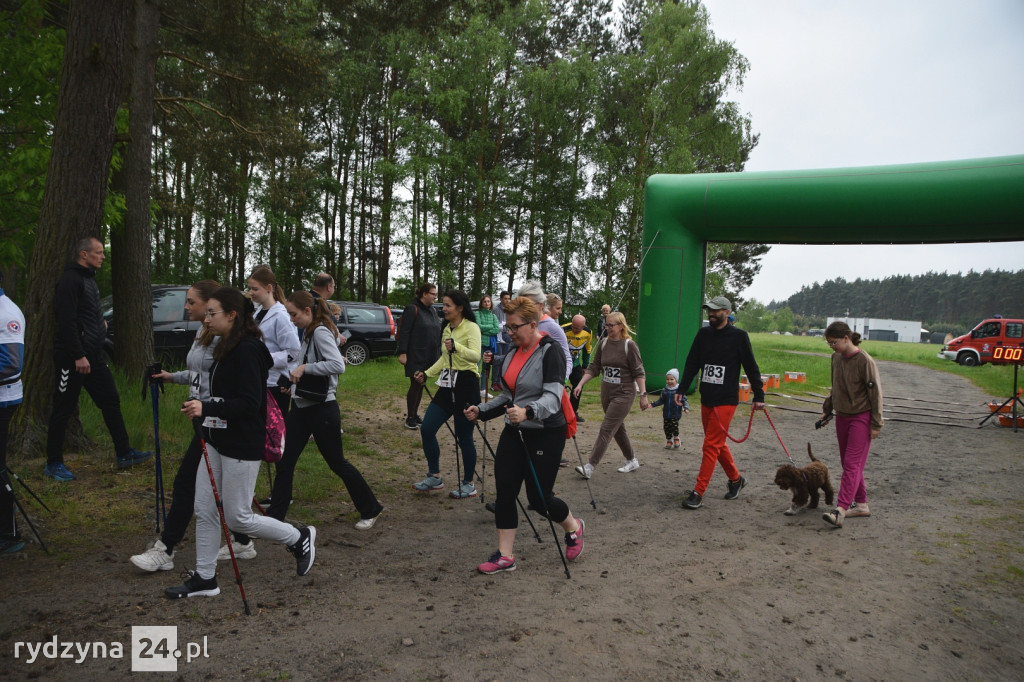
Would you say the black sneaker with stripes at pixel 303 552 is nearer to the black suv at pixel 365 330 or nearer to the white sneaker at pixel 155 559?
the white sneaker at pixel 155 559

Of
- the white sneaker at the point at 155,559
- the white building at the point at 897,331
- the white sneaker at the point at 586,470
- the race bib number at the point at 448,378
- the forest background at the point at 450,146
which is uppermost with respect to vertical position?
the forest background at the point at 450,146

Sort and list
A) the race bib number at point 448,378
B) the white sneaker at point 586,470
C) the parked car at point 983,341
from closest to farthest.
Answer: the race bib number at point 448,378 < the white sneaker at point 586,470 < the parked car at point 983,341

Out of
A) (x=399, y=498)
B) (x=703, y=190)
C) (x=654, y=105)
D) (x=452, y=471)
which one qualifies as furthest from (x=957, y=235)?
(x=654, y=105)

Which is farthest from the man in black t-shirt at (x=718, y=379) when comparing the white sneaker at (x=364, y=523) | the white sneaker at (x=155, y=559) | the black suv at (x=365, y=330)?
the black suv at (x=365, y=330)

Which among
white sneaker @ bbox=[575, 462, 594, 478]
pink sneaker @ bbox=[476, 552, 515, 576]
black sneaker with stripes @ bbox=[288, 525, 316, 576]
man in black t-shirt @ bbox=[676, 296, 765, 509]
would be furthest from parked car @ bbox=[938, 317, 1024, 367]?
black sneaker with stripes @ bbox=[288, 525, 316, 576]

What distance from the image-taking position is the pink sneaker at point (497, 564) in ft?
14.8

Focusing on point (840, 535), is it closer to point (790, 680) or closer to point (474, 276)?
point (790, 680)

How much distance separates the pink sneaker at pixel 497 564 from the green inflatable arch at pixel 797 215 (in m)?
9.02

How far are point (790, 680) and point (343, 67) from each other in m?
25.8

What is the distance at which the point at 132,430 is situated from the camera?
7012 mm

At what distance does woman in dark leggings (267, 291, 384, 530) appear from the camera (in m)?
4.79

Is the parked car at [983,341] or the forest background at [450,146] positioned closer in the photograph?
the forest background at [450,146]

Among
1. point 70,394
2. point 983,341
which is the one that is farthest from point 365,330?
point 983,341

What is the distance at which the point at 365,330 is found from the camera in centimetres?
1722
